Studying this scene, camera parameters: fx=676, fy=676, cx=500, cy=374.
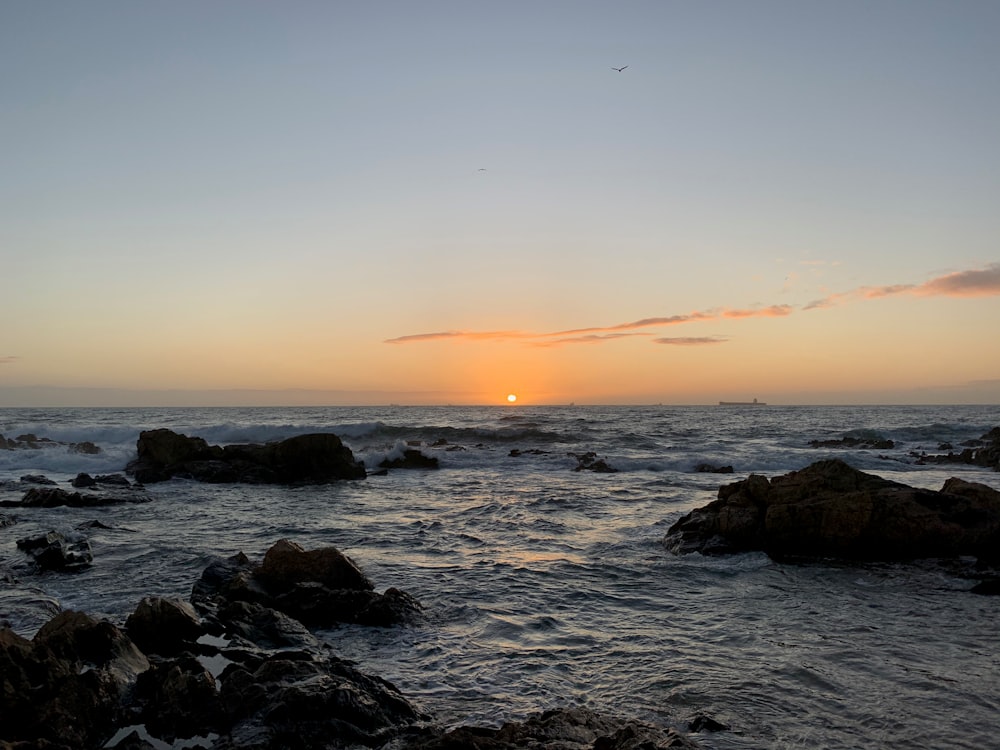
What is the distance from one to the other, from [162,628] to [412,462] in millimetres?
28153

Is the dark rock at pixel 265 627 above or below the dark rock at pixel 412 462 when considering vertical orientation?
above

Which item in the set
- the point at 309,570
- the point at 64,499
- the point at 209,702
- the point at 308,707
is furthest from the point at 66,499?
the point at 308,707

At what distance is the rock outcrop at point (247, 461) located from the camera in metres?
28.4

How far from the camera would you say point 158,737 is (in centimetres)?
604

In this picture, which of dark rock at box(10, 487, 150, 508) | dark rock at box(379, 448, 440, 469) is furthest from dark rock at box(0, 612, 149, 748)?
dark rock at box(379, 448, 440, 469)

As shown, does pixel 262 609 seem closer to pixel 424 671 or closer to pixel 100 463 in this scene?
pixel 424 671

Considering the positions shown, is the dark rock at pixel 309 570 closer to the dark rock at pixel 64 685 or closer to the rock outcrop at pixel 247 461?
the dark rock at pixel 64 685

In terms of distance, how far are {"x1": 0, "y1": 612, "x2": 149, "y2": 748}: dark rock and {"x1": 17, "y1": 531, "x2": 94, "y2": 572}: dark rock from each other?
20.7 feet

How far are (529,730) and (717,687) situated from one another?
103 inches

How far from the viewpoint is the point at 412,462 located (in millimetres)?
36375

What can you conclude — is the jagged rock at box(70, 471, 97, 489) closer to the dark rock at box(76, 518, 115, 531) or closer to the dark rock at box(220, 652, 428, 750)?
the dark rock at box(76, 518, 115, 531)

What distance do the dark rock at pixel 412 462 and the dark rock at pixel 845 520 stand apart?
21795 mm

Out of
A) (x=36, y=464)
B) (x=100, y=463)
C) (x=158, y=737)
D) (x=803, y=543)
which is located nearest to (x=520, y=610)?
(x=158, y=737)

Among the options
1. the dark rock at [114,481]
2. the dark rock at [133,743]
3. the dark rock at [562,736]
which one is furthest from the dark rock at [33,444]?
the dark rock at [562,736]
